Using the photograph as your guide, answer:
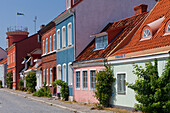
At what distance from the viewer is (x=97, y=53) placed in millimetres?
21641

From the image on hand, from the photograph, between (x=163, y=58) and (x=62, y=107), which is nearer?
(x=163, y=58)

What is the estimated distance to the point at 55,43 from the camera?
100 ft

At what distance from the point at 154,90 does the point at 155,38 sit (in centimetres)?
342

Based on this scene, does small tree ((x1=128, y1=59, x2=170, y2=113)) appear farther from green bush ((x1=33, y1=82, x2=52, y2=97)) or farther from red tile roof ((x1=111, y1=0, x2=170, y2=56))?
green bush ((x1=33, y1=82, x2=52, y2=97))

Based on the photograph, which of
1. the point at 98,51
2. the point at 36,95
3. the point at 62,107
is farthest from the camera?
the point at 36,95

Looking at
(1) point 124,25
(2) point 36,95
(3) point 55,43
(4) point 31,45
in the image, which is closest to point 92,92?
(1) point 124,25

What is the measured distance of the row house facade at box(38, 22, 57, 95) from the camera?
31175 millimetres

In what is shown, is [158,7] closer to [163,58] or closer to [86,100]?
[163,58]

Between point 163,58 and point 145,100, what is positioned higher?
point 163,58

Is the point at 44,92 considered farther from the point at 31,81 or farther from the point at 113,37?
the point at 113,37

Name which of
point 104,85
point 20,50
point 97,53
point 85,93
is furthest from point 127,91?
point 20,50

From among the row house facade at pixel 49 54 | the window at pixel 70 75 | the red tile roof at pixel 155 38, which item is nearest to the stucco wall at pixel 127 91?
the red tile roof at pixel 155 38

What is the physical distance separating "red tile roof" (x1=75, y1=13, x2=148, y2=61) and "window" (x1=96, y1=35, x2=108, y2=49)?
495 mm

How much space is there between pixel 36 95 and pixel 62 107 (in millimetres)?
13216
